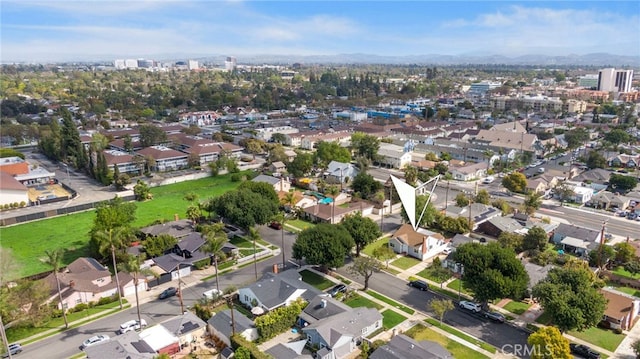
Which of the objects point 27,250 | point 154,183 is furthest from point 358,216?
point 154,183

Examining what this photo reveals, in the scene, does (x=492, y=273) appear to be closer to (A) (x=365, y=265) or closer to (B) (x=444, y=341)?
(B) (x=444, y=341)

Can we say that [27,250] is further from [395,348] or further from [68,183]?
[395,348]

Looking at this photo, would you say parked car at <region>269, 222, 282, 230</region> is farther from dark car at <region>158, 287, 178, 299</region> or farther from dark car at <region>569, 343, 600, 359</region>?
dark car at <region>569, 343, 600, 359</region>

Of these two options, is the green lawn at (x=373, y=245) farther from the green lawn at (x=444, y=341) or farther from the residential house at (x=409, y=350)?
the residential house at (x=409, y=350)

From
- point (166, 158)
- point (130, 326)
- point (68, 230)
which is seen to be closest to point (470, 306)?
point (130, 326)

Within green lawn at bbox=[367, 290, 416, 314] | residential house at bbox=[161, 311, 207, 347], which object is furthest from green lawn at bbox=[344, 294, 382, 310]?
residential house at bbox=[161, 311, 207, 347]

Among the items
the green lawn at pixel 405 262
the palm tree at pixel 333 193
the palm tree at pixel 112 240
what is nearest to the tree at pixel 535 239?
the green lawn at pixel 405 262
